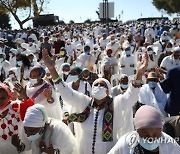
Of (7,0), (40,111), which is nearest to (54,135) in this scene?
(40,111)

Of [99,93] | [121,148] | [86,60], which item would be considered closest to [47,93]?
[99,93]

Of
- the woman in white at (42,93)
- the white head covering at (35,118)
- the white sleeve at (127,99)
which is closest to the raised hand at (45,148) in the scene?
the white head covering at (35,118)

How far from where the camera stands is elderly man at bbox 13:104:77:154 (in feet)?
12.1

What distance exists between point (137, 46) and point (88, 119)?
10.8 meters

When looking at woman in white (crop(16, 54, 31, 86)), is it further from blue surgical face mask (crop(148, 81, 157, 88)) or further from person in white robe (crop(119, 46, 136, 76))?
blue surgical face mask (crop(148, 81, 157, 88))

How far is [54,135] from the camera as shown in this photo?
12.5ft

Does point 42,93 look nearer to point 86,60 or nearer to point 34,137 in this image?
point 34,137

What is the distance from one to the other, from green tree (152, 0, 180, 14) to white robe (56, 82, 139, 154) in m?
45.9

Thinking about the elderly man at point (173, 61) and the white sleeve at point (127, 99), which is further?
the elderly man at point (173, 61)

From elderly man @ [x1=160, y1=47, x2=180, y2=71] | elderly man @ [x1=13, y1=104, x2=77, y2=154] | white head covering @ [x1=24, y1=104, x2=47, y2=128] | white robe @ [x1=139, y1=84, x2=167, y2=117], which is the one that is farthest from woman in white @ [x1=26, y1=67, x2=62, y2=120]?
elderly man @ [x1=160, y1=47, x2=180, y2=71]

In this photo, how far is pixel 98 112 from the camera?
169 inches

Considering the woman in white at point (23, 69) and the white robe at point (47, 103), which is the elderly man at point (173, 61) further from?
the white robe at point (47, 103)

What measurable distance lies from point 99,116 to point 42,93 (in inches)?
60.3

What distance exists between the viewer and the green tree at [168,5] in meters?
49.2
